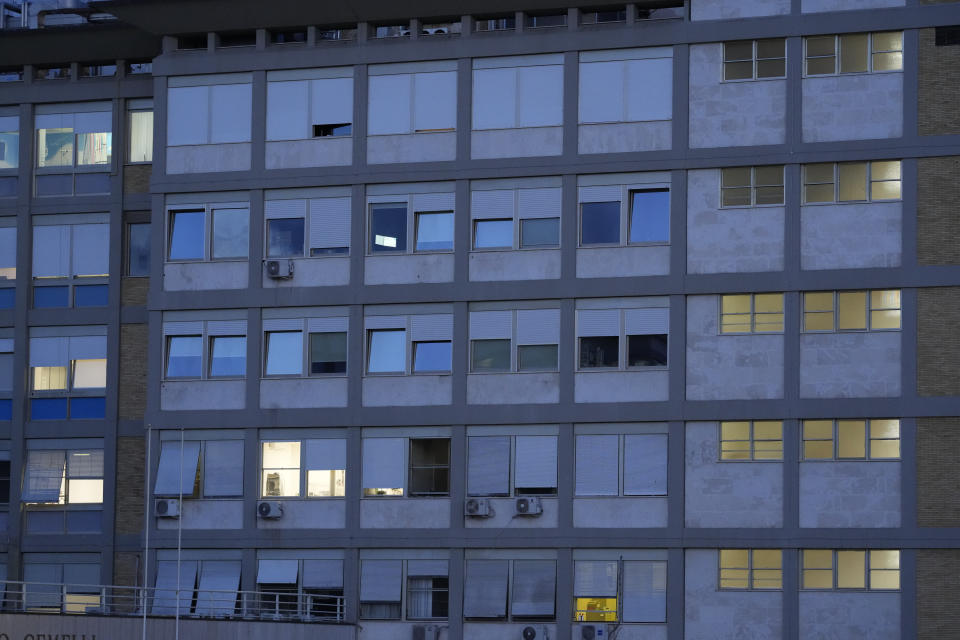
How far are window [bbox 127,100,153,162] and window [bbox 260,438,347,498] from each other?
9920 millimetres

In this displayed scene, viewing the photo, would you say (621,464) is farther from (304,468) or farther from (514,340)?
(304,468)

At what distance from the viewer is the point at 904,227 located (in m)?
43.6

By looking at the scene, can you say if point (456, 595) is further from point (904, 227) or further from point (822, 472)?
point (904, 227)

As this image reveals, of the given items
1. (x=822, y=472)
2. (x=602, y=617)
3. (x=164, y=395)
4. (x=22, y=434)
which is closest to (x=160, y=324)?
(x=164, y=395)

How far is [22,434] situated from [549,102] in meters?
18.4

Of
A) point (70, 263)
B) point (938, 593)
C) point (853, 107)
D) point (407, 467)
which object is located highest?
point (853, 107)

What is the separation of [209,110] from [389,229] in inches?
248

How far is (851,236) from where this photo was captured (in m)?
43.9

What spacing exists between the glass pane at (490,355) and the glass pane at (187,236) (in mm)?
8360

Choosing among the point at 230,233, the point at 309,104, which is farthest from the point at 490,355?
the point at 309,104

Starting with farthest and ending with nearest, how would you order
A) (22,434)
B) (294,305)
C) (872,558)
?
1. (22,434)
2. (294,305)
3. (872,558)

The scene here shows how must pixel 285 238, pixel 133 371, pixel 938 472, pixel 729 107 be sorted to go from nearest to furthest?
pixel 938 472, pixel 729 107, pixel 285 238, pixel 133 371

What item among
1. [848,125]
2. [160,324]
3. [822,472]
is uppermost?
[848,125]

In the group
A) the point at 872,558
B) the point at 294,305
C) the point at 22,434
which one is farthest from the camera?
the point at 22,434
